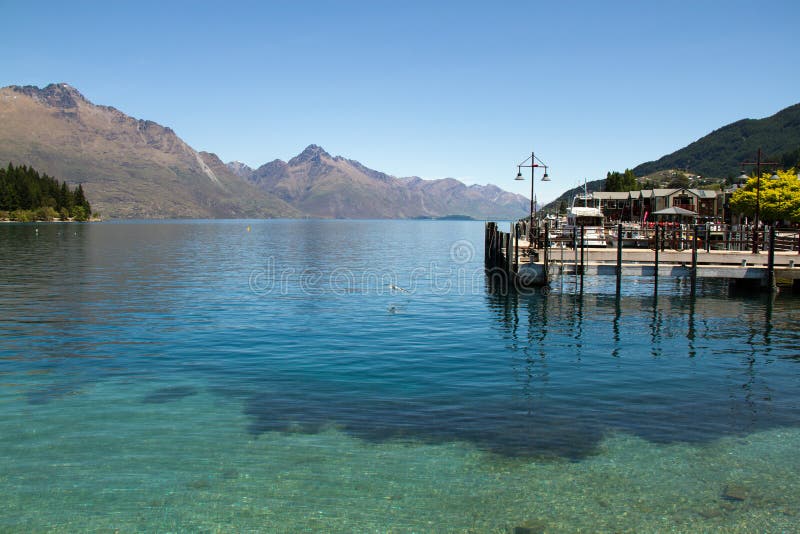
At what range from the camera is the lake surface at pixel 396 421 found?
10.2 meters

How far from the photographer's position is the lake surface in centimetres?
1024

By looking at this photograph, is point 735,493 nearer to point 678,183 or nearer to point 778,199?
point 778,199

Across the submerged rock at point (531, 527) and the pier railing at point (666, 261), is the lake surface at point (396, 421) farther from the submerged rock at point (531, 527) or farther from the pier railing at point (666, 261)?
the pier railing at point (666, 261)

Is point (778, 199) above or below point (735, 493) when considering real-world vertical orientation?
above

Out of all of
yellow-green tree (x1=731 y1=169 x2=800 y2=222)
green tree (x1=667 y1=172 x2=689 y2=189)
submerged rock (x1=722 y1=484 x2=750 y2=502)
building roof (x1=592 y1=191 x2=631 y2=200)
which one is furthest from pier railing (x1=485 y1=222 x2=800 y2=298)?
green tree (x1=667 y1=172 x2=689 y2=189)

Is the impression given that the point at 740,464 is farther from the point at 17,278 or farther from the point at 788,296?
the point at 17,278

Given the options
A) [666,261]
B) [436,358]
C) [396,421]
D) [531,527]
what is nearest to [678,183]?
[666,261]

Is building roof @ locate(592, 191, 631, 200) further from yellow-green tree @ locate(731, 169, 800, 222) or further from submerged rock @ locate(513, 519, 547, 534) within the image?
submerged rock @ locate(513, 519, 547, 534)

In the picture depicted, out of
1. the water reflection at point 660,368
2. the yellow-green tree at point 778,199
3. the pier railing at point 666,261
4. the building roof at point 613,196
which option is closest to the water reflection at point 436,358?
the water reflection at point 660,368

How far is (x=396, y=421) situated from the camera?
46.1ft

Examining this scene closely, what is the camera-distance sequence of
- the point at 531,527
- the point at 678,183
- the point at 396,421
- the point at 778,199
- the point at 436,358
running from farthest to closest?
the point at 678,183 → the point at 778,199 → the point at 436,358 → the point at 396,421 → the point at 531,527

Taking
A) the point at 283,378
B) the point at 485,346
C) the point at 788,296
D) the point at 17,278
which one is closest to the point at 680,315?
the point at 788,296

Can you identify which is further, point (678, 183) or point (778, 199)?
point (678, 183)

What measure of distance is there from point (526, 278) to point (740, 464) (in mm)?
26116
